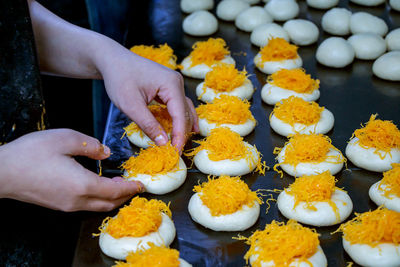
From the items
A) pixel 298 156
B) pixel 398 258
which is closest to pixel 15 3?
pixel 298 156

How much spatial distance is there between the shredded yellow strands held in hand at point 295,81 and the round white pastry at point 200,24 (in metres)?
0.93

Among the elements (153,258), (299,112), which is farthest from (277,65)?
(153,258)

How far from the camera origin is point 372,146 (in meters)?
2.15

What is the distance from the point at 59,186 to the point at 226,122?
106 cm

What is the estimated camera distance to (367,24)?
3.33m

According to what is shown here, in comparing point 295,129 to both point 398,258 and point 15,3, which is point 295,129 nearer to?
point 398,258

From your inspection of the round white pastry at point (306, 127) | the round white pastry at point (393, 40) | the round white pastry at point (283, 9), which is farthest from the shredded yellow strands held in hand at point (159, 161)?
the round white pastry at point (283, 9)

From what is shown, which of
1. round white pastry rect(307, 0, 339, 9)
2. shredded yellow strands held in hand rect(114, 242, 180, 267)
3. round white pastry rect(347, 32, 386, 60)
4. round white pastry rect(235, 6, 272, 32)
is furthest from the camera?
round white pastry rect(307, 0, 339, 9)

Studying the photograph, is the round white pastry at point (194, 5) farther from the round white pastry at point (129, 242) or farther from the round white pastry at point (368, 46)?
the round white pastry at point (129, 242)

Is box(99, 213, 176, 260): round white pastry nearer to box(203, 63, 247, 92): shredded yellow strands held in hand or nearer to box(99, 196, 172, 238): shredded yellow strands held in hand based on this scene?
box(99, 196, 172, 238): shredded yellow strands held in hand

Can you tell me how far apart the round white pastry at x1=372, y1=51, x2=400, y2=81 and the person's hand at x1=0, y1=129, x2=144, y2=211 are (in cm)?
193

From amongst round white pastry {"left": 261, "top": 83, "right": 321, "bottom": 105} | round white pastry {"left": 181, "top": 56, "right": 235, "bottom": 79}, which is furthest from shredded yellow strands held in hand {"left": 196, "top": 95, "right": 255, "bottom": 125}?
round white pastry {"left": 181, "top": 56, "right": 235, "bottom": 79}

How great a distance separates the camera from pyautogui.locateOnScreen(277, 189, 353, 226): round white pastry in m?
1.82

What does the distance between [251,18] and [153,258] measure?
2.41 meters
